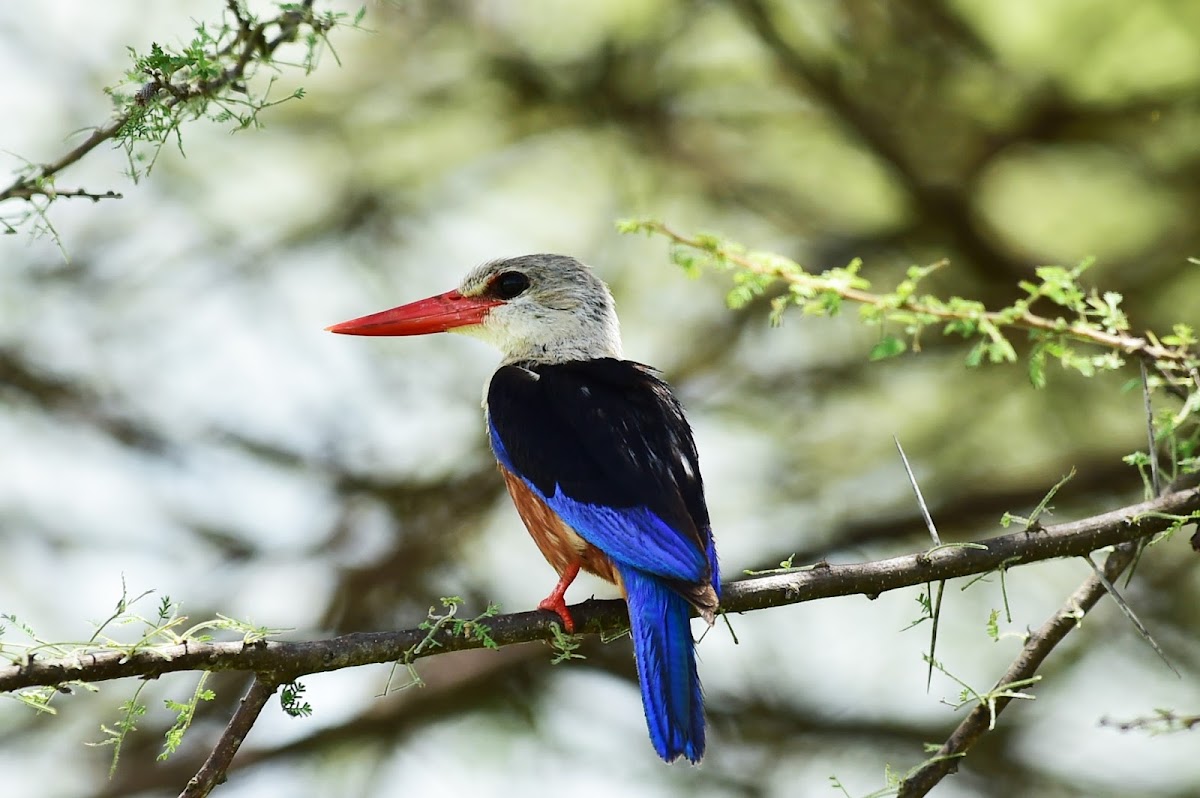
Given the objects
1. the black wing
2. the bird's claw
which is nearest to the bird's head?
the black wing

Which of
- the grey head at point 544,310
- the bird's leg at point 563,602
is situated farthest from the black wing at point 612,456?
the grey head at point 544,310

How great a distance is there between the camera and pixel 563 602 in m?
2.77

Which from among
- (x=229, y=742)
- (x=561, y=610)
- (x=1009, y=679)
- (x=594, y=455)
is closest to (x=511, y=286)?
(x=594, y=455)

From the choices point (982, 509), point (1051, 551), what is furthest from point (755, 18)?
point (1051, 551)

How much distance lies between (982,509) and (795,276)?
3.06m

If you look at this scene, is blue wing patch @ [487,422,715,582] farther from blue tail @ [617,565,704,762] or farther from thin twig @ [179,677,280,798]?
thin twig @ [179,677,280,798]

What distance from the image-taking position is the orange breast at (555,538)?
3.06 m

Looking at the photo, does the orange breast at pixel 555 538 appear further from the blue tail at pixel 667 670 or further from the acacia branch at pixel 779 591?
the acacia branch at pixel 779 591

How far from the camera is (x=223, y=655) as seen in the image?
199 centimetres

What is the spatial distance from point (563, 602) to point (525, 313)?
137 centimetres

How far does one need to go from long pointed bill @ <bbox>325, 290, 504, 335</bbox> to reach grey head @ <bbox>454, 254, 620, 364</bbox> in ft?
0.07

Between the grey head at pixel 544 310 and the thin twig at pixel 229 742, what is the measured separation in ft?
6.05

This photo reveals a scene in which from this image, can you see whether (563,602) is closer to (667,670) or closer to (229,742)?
(667,670)

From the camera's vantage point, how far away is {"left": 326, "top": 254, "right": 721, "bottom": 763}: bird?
2.60 metres
